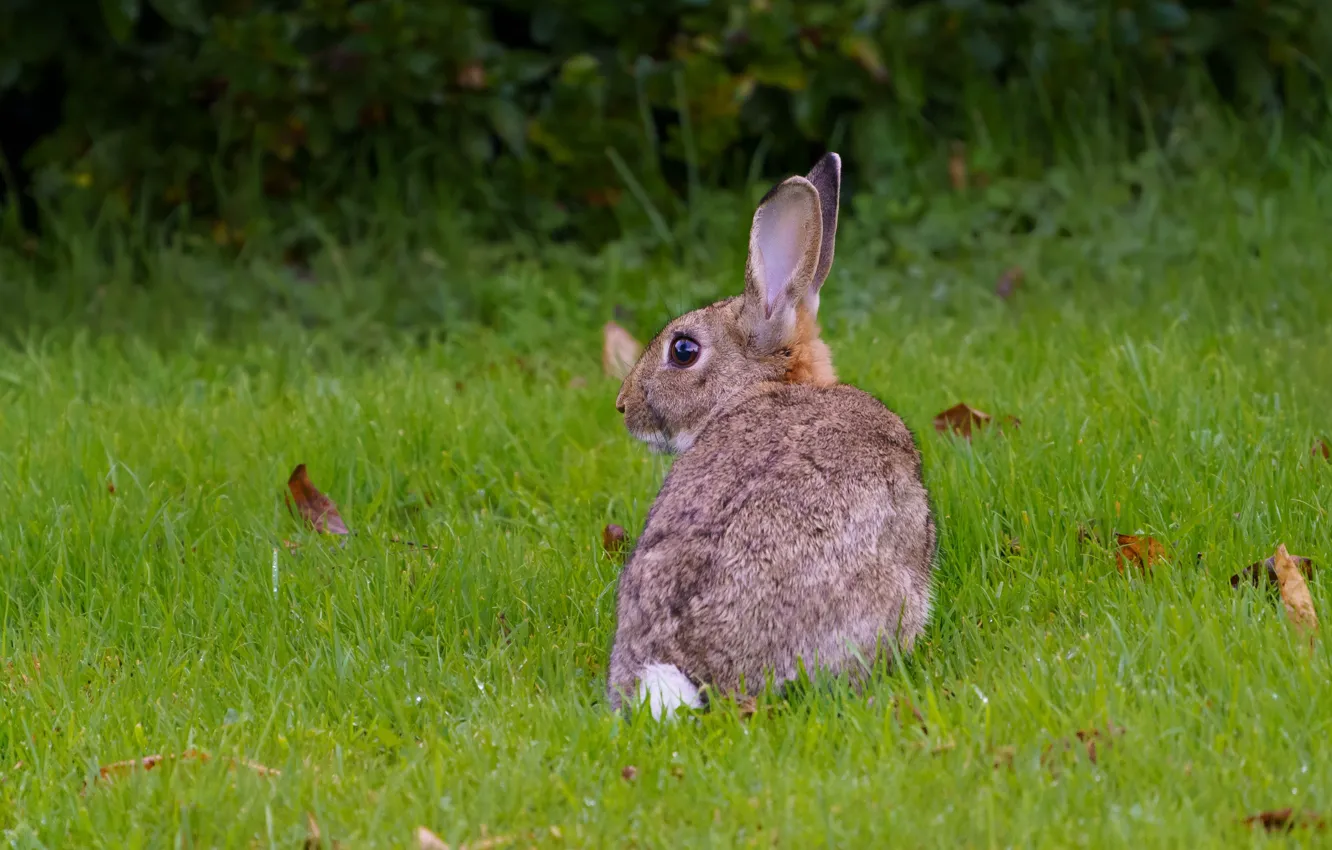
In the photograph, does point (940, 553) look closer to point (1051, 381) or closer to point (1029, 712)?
point (1029, 712)

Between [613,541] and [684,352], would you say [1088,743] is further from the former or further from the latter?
[613,541]

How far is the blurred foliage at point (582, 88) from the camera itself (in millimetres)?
8344

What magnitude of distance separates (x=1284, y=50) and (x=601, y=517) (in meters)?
5.29

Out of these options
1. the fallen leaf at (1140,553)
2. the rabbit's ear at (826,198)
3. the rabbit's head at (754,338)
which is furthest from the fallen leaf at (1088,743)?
the rabbit's ear at (826,198)

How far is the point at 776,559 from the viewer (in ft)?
12.8

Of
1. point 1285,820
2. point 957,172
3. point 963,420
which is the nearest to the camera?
point 1285,820

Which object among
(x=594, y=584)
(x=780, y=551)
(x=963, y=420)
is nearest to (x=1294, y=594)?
(x=780, y=551)

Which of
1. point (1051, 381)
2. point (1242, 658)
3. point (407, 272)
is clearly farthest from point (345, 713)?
point (407, 272)

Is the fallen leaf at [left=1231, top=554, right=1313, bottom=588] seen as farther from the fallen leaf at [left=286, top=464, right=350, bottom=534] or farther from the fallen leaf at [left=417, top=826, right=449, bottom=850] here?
the fallen leaf at [left=286, top=464, right=350, bottom=534]

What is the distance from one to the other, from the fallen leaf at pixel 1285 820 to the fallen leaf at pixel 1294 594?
792 mm

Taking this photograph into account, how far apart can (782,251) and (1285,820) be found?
7.16 ft

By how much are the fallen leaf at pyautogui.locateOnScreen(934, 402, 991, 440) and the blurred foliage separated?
3.18m

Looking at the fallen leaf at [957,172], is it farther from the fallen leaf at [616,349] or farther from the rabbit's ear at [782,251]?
the rabbit's ear at [782,251]

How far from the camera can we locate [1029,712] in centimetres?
364
